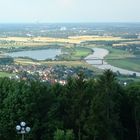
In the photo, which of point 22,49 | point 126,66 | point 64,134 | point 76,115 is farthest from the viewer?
point 22,49

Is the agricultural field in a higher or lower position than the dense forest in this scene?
lower

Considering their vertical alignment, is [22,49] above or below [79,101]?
below

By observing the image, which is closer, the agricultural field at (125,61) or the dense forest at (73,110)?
the dense forest at (73,110)

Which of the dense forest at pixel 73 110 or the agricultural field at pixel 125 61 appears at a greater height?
the dense forest at pixel 73 110

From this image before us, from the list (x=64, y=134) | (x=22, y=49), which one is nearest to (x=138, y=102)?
(x=64, y=134)

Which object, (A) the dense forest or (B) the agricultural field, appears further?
(B) the agricultural field

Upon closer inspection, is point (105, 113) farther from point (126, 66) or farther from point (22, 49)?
point (22, 49)

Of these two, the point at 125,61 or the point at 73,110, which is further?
the point at 125,61

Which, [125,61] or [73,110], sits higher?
[73,110]
